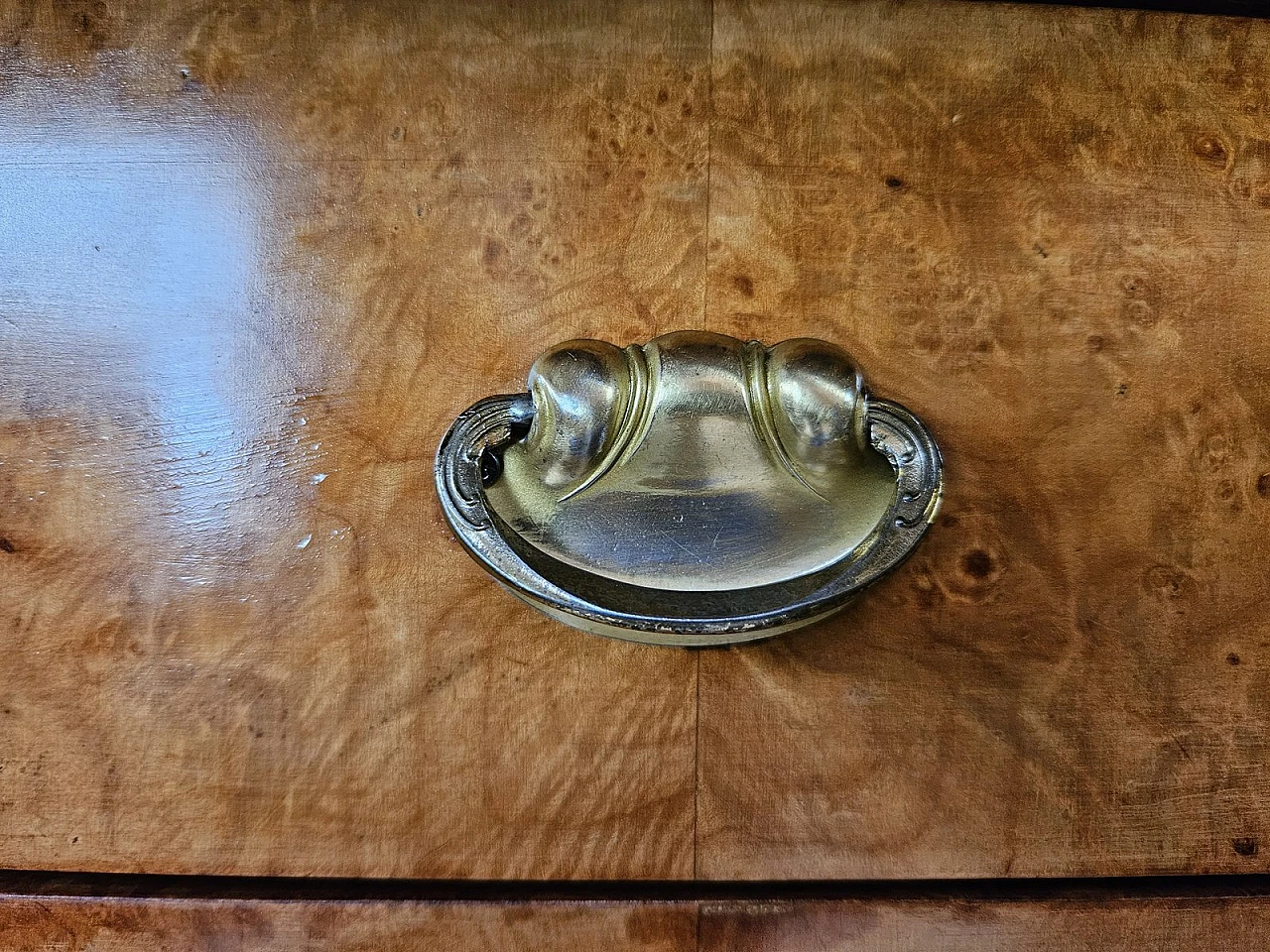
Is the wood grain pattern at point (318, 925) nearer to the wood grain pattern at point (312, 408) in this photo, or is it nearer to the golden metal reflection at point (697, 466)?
the wood grain pattern at point (312, 408)

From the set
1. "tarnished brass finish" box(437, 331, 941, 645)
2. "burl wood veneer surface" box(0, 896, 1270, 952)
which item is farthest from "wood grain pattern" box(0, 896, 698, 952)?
"tarnished brass finish" box(437, 331, 941, 645)

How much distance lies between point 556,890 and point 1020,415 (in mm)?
256

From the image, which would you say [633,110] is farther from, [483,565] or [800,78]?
[483,565]

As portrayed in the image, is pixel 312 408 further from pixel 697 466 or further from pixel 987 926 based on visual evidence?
pixel 987 926

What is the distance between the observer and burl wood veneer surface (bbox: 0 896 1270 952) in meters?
0.34

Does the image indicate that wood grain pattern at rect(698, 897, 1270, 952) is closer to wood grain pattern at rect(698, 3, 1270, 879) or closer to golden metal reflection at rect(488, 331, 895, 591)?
wood grain pattern at rect(698, 3, 1270, 879)

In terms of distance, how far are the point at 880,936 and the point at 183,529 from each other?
0.30 m

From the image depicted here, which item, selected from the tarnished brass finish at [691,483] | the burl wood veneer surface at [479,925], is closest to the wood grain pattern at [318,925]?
the burl wood veneer surface at [479,925]

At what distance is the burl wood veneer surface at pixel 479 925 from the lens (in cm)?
34

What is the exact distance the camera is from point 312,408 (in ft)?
1.18

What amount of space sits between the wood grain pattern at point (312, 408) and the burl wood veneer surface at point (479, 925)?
0.05 ft

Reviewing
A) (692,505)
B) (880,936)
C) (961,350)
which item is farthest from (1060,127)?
(880,936)

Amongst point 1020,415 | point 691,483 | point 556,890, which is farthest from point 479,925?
point 1020,415

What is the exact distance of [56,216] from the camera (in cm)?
37
